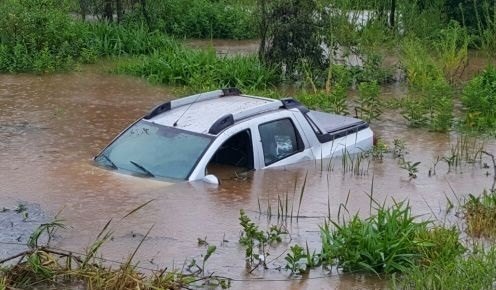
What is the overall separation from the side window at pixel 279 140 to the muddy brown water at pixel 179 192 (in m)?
0.18

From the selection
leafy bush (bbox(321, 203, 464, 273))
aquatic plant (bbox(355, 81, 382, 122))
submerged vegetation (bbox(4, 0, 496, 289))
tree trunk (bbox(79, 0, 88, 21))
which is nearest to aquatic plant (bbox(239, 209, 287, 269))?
submerged vegetation (bbox(4, 0, 496, 289))

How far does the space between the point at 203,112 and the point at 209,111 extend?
2.6 inches

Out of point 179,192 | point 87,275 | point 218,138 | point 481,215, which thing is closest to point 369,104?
point 218,138

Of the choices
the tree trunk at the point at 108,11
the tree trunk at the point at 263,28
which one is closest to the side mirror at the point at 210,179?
the tree trunk at the point at 263,28

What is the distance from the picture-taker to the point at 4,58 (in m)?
17.6

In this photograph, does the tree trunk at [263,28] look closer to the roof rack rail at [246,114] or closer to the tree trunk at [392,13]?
the tree trunk at [392,13]

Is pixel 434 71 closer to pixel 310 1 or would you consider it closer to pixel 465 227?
pixel 310 1

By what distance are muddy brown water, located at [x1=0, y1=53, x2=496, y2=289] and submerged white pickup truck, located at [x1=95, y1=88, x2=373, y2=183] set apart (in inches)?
6.9

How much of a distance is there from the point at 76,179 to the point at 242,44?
12045mm

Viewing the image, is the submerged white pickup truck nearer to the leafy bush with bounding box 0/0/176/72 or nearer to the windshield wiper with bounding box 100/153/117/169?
the windshield wiper with bounding box 100/153/117/169

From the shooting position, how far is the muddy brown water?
315 inches

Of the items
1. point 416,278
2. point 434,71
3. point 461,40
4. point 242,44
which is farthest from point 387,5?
point 416,278

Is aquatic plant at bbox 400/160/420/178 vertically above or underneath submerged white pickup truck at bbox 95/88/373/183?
underneath

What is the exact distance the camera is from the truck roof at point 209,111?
9973 mm
